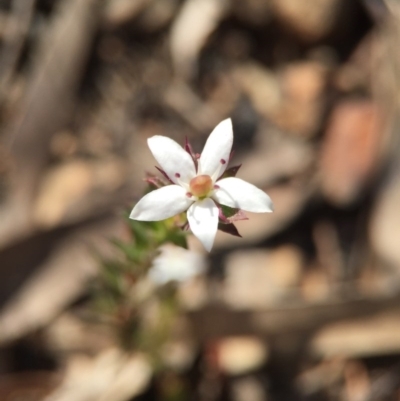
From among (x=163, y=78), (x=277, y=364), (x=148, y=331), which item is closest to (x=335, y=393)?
(x=277, y=364)

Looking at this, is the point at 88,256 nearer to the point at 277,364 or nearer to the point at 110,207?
the point at 110,207

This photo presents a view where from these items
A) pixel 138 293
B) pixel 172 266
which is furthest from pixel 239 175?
pixel 138 293

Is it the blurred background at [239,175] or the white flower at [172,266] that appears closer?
the white flower at [172,266]

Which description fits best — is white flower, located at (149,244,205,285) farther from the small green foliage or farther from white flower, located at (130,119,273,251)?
white flower, located at (130,119,273,251)

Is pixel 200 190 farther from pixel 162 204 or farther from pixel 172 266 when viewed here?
pixel 172 266

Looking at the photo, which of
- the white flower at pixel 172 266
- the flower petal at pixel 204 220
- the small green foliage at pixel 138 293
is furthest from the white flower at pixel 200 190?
the white flower at pixel 172 266

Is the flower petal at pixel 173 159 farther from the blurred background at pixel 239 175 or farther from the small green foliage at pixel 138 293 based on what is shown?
the blurred background at pixel 239 175
